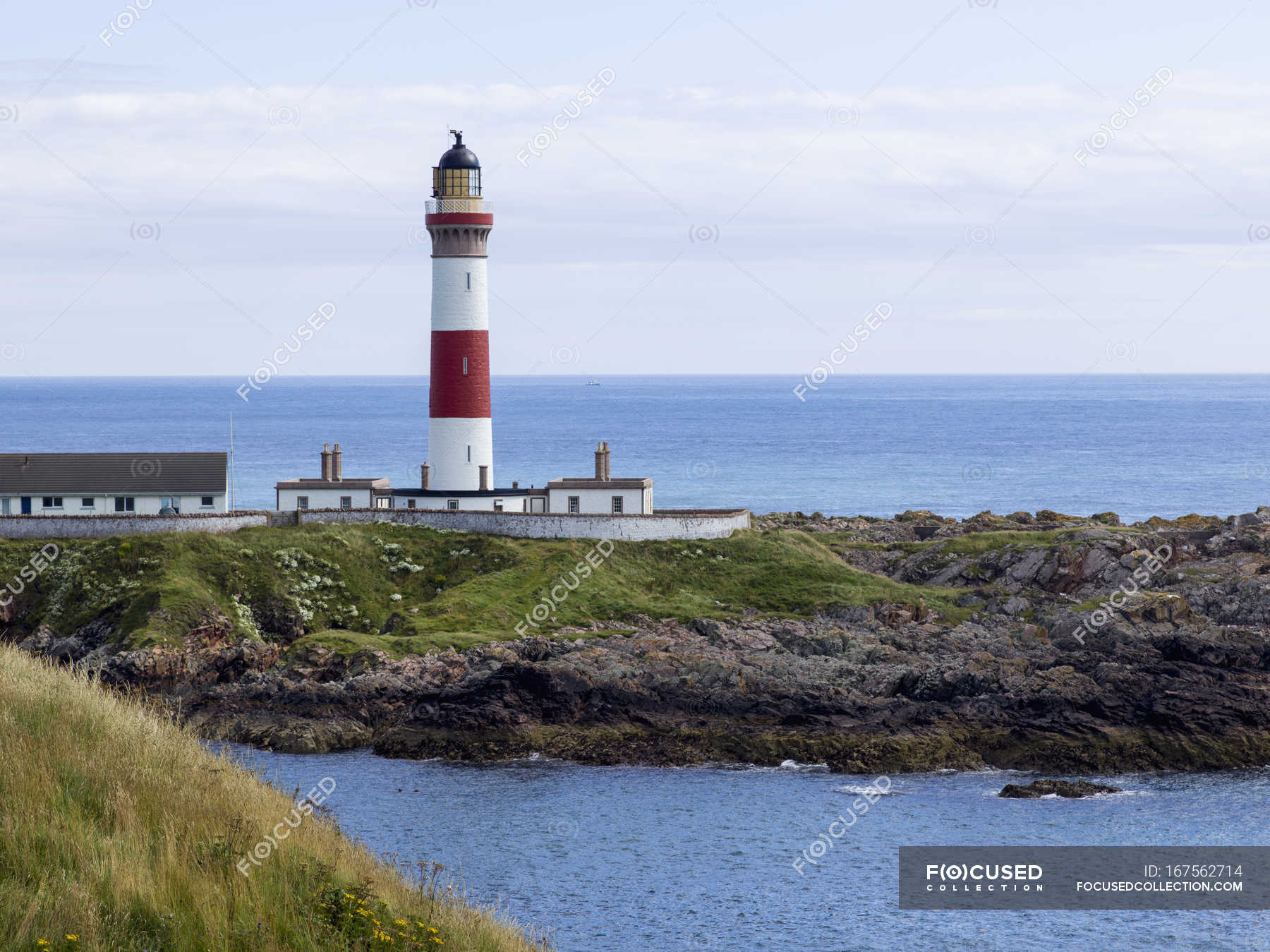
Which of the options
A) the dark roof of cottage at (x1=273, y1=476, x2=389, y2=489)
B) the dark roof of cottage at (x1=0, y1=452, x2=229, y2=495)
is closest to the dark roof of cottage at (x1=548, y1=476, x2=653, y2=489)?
the dark roof of cottage at (x1=273, y1=476, x2=389, y2=489)

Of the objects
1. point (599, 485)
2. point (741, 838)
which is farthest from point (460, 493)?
point (741, 838)

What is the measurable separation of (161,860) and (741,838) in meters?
21.7

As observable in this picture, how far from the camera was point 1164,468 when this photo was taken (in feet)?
559

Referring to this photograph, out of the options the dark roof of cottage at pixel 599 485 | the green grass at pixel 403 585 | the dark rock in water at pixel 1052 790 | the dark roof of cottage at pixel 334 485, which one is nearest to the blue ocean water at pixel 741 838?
the dark rock in water at pixel 1052 790

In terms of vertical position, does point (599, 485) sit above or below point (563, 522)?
above

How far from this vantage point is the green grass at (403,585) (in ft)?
169

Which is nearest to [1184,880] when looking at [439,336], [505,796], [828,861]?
[828,861]

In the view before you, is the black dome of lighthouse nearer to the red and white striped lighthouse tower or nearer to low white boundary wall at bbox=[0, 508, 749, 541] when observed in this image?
the red and white striped lighthouse tower

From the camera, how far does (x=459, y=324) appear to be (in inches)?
2418

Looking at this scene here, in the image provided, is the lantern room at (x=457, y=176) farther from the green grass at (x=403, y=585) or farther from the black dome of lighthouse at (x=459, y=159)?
the green grass at (x=403, y=585)

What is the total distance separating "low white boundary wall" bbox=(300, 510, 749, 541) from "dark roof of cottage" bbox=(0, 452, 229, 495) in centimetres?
490

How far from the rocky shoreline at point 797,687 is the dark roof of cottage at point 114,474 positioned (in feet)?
37.6

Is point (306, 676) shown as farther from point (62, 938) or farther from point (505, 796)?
point (62, 938)

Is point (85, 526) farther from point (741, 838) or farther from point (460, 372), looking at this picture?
point (741, 838)
